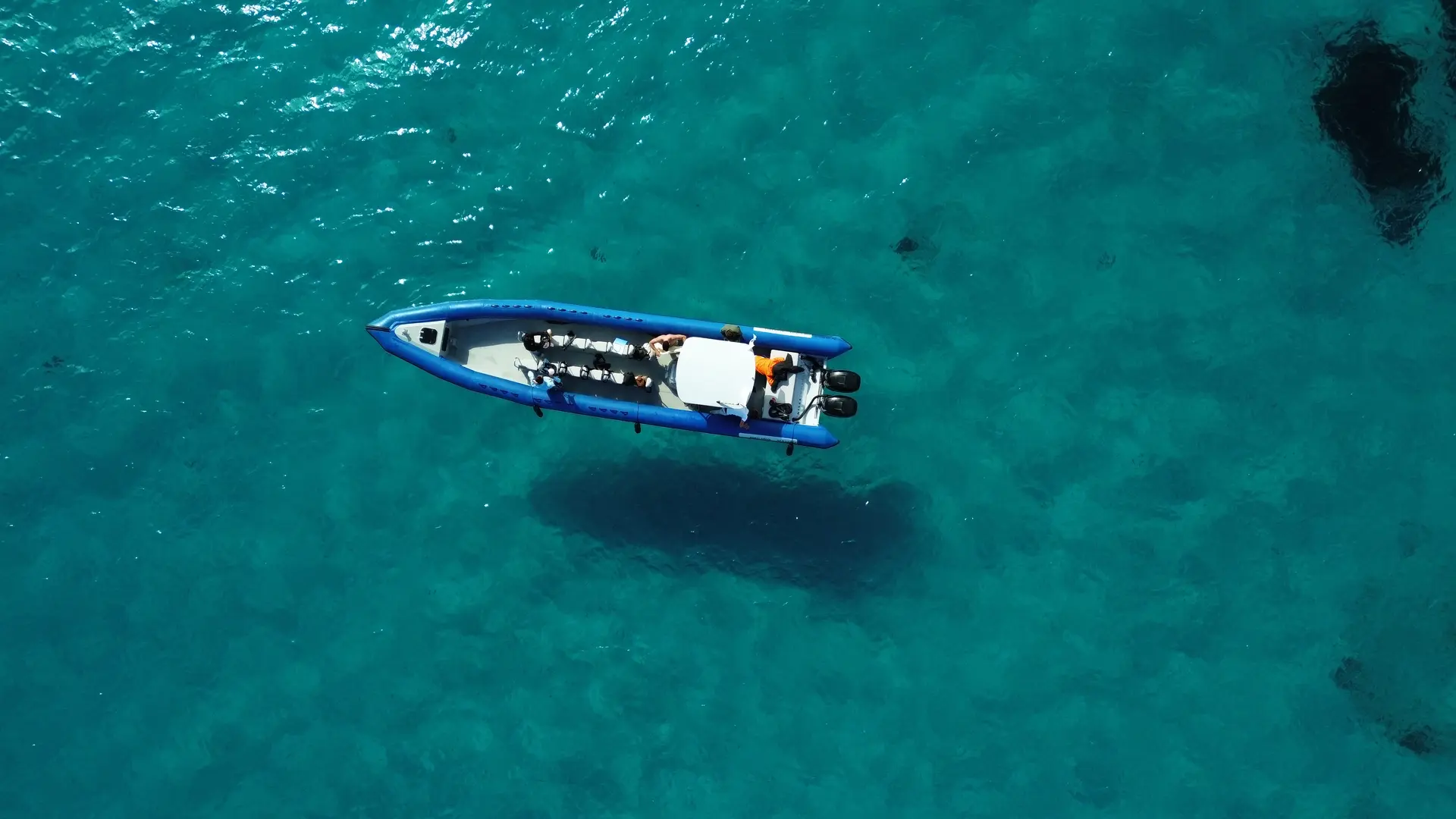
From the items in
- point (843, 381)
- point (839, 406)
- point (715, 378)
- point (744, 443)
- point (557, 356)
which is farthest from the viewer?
point (744, 443)

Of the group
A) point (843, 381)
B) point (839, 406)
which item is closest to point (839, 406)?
point (839, 406)

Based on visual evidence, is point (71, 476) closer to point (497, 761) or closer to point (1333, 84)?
point (497, 761)

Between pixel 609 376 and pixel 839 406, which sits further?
pixel 609 376

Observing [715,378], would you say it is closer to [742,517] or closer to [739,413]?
[739,413]

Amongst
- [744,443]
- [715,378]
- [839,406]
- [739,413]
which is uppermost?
[715,378]

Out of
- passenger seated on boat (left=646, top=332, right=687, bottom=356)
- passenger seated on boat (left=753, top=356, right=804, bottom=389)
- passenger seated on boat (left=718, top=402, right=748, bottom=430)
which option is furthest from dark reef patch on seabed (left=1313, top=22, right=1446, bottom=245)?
passenger seated on boat (left=646, top=332, right=687, bottom=356)

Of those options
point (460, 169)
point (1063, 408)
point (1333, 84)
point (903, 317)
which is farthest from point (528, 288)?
point (1333, 84)
